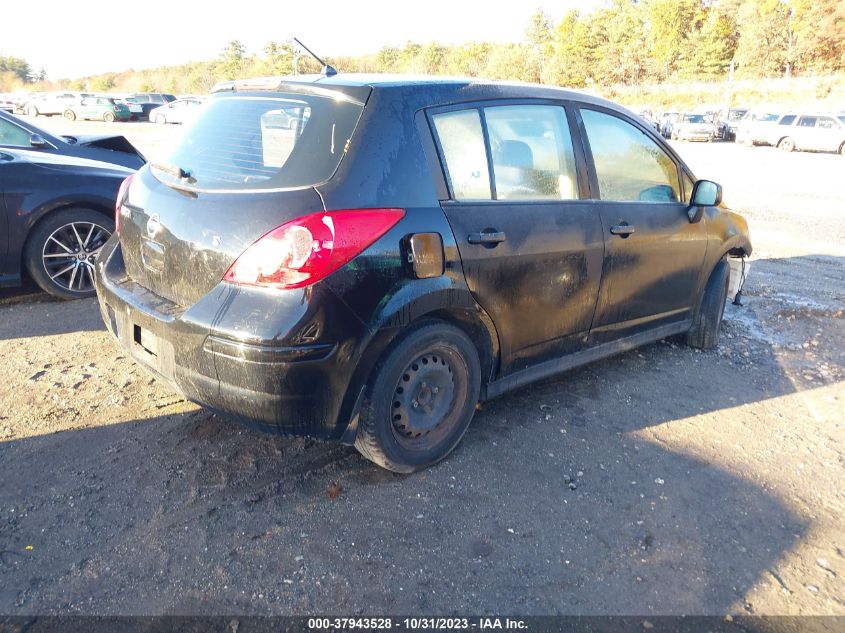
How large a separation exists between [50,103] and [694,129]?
3684cm

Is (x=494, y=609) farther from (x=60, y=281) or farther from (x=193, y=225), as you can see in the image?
(x=60, y=281)

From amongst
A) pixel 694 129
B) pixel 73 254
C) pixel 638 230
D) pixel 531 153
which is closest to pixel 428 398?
pixel 531 153

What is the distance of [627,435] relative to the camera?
12.0 feet

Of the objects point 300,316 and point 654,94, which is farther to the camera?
point 654,94

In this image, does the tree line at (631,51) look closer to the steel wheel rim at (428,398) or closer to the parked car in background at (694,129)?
the parked car in background at (694,129)

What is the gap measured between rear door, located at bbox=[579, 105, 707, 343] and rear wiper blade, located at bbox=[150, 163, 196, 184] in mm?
2178

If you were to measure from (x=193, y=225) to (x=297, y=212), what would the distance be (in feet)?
1.79

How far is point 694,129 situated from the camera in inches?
1280

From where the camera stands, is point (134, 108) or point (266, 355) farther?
point (134, 108)

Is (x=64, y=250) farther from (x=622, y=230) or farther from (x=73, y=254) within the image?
(x=622, y=230)

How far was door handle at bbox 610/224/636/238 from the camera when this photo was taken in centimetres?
382

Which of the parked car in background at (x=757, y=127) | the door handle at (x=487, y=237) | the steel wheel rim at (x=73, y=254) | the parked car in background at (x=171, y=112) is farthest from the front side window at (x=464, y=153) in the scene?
the parked car in background at (x=171, y=112)

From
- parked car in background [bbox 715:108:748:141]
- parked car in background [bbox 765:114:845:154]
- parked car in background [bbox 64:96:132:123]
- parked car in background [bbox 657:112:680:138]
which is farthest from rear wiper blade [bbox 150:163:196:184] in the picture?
parked car in background [bbox 64:96:132:123]

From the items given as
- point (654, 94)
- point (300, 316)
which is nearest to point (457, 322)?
point (300, 316)
